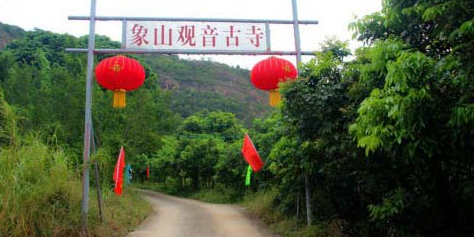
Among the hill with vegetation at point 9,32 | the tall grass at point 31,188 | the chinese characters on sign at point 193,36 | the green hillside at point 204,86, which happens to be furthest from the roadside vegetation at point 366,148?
the hill with vegetation at point 9,32

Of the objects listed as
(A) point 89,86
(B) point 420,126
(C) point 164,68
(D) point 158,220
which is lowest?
(D) point 158,220

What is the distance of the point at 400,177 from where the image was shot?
487cm

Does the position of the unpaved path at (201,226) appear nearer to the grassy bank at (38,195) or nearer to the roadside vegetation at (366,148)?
the roadside vegetation at (366,148)

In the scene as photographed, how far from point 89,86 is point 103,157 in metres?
1.40

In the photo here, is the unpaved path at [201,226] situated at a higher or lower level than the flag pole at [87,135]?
lower

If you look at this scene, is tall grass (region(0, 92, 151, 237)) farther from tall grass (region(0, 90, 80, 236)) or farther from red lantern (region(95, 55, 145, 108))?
red lantern (region(95, 55, 145, 108))

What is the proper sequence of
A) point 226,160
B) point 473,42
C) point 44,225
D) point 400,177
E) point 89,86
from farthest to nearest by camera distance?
point 226,160
point 89,86
point 44,225
point 400,177
point 473,42

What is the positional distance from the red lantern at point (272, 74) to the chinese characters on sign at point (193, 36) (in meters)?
0.84

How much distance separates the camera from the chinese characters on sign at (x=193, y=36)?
708 centimetres

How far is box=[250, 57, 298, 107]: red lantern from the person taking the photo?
21.3 feet

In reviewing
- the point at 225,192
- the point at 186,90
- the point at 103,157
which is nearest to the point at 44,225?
the point at 103,157

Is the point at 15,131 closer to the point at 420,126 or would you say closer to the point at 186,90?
the point at 420,126

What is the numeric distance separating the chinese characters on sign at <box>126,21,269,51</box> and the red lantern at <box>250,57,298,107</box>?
84 cm

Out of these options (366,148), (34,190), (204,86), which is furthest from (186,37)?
(204,86)
